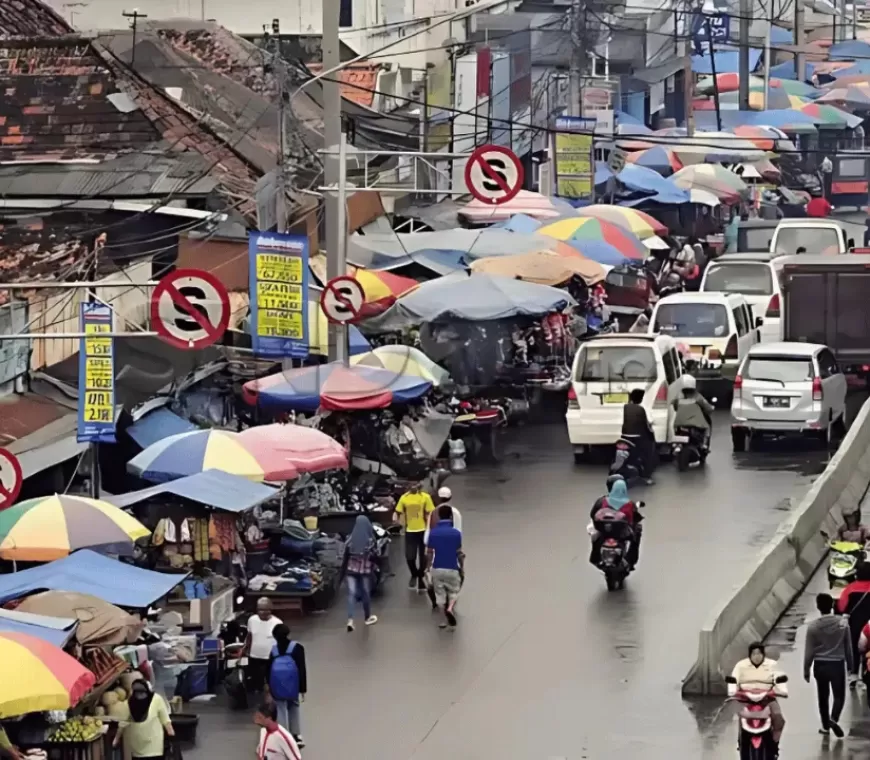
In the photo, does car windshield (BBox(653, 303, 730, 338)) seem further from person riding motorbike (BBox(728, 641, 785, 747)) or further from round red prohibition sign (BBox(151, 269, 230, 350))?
person riding motorbike (BBox(728, 641, 785, 747))

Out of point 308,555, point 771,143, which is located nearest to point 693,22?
point 771,143

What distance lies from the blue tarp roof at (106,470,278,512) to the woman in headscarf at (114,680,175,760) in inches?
198

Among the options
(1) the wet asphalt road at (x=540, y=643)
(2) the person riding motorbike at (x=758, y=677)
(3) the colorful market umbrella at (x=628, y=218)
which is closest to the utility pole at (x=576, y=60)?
(3) the colorful market umbrella at (x=628, y=218)

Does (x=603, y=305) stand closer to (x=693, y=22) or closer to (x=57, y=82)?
(x=57, y=82)

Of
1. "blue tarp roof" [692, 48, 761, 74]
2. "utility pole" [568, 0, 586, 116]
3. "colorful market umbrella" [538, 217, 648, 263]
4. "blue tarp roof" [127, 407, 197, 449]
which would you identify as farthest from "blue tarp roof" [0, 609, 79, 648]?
"blue tarp roof" [692, 48, 761, 74]

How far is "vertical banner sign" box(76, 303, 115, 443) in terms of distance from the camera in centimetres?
2305

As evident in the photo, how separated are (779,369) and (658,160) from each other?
3206 cm

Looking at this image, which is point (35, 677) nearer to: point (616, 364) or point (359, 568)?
point (359, 568)

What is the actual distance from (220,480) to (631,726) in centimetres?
585

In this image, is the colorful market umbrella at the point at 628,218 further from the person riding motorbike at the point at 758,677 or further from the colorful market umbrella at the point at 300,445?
the person riding motorbike at the point at 758,677

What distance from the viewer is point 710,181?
5759cm

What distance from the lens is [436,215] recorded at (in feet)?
143

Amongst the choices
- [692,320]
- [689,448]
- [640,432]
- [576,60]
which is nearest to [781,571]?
[640,432]

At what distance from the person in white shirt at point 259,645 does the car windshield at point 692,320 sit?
58.5ft
